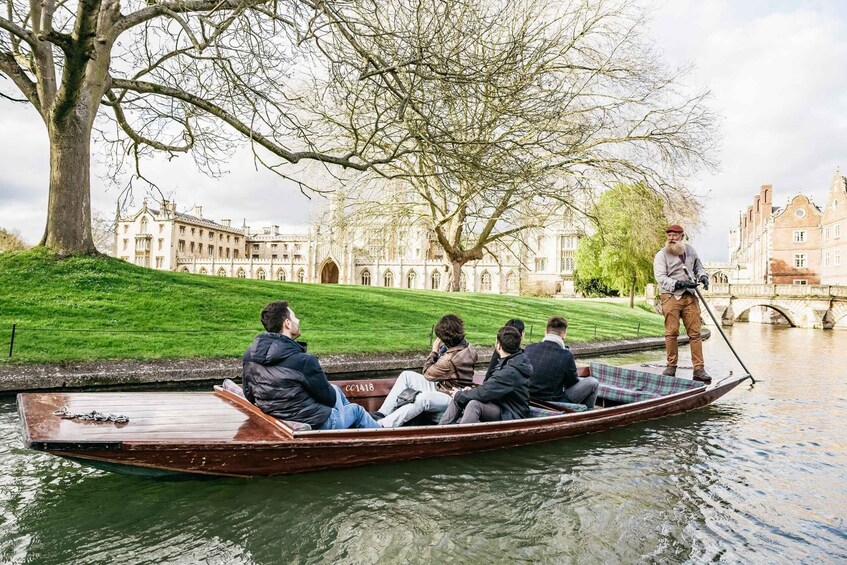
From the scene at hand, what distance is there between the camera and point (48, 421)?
453 centimetres

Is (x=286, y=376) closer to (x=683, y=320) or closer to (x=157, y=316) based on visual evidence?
(x=683, y=320)

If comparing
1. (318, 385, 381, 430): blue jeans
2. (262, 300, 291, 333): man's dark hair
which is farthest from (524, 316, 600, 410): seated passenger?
(262, 300, 291, 333): man's dark hair

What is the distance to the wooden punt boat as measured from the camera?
171 inches

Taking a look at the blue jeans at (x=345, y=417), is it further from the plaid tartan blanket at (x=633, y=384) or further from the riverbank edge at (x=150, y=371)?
the riverbank edge at (x=150, y=371)

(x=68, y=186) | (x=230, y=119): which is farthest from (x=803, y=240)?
(x=68, y=186)

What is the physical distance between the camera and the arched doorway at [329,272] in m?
73.4

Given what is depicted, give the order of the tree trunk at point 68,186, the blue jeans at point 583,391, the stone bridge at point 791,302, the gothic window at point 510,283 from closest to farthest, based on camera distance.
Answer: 1. the blue jeans at point 583,391
2. the tree trunk at point 68,186
3. the stone bridge at point 791,302
4. the gothic window at point 510,283

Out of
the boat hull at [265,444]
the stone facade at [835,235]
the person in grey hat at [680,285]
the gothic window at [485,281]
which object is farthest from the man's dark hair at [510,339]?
the gothic window at [485,281]

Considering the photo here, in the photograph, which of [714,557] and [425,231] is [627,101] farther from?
[714,557]

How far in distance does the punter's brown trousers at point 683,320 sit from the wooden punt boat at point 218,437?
315 centimetres

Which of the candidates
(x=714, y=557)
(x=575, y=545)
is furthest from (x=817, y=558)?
(x=575, y=545)

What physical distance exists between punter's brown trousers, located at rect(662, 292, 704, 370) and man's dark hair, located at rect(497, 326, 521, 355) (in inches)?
168

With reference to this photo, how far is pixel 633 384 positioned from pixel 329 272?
67965 mm

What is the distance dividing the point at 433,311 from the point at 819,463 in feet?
42.7
